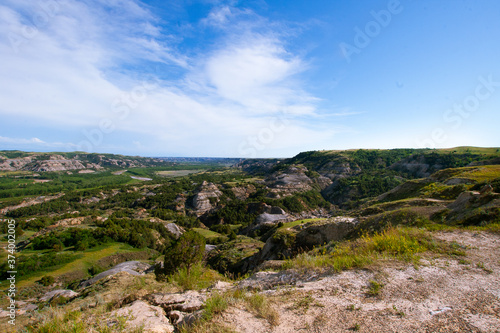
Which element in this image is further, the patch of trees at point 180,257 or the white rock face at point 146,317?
the patch of trees at point 180,257

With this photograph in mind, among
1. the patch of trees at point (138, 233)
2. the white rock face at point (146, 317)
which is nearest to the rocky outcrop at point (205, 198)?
the patch of trees at point (138, 233)

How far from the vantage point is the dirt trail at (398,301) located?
12.8ft

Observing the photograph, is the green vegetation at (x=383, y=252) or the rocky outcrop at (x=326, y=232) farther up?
the green vegetation at (x=383, y=252)

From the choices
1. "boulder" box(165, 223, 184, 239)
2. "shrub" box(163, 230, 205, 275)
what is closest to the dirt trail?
"shrub" box(163, 230, 205, 275)

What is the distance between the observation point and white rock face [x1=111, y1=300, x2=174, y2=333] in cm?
460

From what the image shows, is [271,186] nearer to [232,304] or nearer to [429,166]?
[429,166]

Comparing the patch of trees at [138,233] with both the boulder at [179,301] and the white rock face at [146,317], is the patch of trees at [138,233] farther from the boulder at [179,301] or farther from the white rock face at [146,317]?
the white rock face at [146,317]

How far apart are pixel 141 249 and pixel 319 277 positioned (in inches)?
2013

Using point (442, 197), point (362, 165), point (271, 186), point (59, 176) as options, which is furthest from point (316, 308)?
point (59, 176)

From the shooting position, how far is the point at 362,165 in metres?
132

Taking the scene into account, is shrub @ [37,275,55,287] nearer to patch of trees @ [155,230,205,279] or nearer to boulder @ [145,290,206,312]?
patch of trees @ [155,230,205,279]

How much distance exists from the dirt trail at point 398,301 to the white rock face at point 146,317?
1.58 metres

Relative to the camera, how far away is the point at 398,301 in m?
4.61

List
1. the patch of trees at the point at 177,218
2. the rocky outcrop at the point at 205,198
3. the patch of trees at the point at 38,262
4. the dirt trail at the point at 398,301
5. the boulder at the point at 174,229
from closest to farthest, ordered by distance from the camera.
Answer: the dirt trail at the point at 398,301
the patch of trees at the point at 38,262
the boulder at the point at 174,229
the patch of trees at the point at 177,218
the rocky outcrop at the point at 205,198
